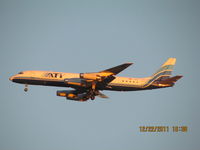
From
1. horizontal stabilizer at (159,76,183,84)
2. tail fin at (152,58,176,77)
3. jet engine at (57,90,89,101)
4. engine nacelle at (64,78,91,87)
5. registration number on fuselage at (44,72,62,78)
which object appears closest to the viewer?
engine nacelle at (64,78,91,87)

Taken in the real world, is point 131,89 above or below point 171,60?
below

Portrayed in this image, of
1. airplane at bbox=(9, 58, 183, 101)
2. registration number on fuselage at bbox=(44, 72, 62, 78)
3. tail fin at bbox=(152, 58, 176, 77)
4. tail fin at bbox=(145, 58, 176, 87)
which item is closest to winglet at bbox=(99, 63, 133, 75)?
airplane at bbox=(9, 58, 183, 101)

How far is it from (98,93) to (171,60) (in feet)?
45.7

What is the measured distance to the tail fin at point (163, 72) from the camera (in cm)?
5967

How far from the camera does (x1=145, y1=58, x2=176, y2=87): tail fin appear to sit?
59.7 meters

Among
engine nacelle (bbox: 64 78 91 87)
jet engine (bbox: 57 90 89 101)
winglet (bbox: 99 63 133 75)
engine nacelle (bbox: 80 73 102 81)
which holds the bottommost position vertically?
jet engine (bbox: 57 90 89 101)

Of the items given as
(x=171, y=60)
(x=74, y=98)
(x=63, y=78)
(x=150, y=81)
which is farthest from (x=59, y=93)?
(x=171, y=60)

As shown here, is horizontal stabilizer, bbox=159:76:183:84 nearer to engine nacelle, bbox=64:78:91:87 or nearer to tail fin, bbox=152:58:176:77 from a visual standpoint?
tail fin, bbox=152:58:176:77

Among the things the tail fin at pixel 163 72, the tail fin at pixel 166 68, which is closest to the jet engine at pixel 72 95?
the tail fin at pixel 163 72

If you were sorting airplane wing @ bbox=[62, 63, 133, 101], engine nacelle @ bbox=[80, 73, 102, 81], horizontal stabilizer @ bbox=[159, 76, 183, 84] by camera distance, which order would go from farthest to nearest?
horizontal stabilizer @ bbox=[159, 76, 183, 84] → engine nacelle @ bbox=[80, 73, 102, 81] → airplane wing @ bbox=[62, 63, 133, 101]

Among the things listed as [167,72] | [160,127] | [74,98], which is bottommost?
[160,127]

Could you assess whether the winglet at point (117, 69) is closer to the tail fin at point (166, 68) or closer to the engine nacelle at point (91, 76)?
the engine nacelle at point (91, 76)

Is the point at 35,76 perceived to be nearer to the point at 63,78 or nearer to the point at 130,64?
the point at 63,78

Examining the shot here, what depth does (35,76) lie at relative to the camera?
57562 millimetres
